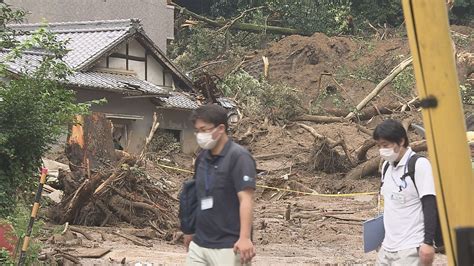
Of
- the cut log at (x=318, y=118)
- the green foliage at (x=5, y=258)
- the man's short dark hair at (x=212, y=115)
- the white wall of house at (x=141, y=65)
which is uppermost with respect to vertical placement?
the white wall of house at (x=141, y=65)

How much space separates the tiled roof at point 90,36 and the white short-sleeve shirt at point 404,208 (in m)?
19.5

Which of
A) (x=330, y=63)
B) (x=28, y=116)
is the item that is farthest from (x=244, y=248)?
(x=330, y=63)

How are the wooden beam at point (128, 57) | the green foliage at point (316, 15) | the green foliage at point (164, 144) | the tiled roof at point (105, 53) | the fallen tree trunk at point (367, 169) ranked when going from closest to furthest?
the fallen tree trunk at point (367, 169), the tiled roof at point (105, 53), the green foliage at point (164, 144), the wooden beam at point (128, 57), the green foliage at point (316, 15)

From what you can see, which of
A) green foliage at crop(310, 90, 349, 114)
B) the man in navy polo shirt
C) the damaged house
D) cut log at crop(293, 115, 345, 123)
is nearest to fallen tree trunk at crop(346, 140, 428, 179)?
cut log at crop(293, 115, 345, 123)

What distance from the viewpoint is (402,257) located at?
5422 millimetres

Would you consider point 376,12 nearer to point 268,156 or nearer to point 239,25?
point 239,25

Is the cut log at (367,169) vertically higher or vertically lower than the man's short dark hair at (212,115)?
higher

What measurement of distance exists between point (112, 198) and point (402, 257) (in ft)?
32.3

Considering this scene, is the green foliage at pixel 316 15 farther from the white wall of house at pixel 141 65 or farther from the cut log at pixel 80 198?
the cut log at pixel 80 198

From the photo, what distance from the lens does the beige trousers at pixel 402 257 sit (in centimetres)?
537

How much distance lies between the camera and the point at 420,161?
528 centimetres

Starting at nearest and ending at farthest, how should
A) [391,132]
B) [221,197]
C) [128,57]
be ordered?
[221,197], [391,132], [128,57]

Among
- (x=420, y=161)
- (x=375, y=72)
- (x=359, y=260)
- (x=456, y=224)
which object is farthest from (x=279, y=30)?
(x=456, y=224)

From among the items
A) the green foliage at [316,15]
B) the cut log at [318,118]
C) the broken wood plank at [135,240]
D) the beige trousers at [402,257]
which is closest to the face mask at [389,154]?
the beige trousers at [402,257]
